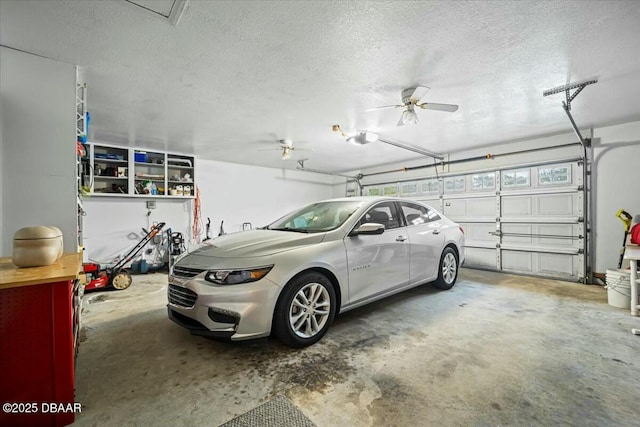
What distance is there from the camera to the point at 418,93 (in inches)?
109

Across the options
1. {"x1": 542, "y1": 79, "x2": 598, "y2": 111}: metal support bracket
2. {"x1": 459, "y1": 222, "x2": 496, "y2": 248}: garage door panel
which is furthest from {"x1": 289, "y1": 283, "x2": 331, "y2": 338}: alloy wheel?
{"x1": 459, "y1": 222, "x2": 496, "y2": 248}: garage door panel

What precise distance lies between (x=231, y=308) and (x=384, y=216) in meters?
1.91

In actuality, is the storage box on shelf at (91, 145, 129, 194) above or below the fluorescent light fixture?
below

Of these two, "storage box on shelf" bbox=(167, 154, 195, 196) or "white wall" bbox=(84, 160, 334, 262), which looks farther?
"storage box on shelf" bbox=(167, 154, 195, 196)

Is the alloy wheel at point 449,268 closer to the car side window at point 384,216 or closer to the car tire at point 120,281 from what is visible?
the car side window at point 384,216

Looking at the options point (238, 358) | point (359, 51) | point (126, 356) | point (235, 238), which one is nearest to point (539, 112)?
point (359, 51)

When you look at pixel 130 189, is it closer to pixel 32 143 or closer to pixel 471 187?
pixel 32 143

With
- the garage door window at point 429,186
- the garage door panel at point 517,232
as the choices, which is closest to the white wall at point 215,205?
the garage door window at point 429,186

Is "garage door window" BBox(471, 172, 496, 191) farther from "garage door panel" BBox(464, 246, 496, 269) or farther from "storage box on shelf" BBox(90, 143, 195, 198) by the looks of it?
"storage box on shelf" BBox(90, 143, 195, 198)

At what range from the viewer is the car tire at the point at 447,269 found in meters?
3.58

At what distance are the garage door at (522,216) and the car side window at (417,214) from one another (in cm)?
248

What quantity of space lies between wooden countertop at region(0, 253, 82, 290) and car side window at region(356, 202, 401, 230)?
2274mm

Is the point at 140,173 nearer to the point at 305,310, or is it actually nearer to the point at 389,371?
the point at 305,310

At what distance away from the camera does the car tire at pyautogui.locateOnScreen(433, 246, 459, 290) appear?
3.58 metres
